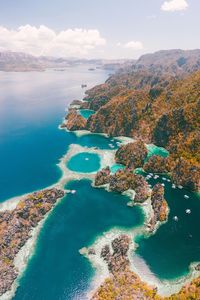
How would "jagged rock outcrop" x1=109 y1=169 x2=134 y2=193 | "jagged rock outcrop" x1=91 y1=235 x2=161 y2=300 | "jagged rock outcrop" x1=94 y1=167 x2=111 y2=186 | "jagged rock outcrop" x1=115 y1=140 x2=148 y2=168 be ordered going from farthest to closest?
1. "jagged rock outcrop" x1=115 y1=140 x2=148 y2=168
2. "jagged rock outcrop" x1=94 y1=167 x2=111 y2=186
3. "jagged rock outcrop" x1=109 y1=169 x2=134 y2=193
4. "jagged rock outcrop" x1=91 y1=235 x2=161 y2=300

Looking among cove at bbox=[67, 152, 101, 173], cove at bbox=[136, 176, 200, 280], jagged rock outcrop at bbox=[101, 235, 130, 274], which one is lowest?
cove at bbox=[67, 152, 101, 173]

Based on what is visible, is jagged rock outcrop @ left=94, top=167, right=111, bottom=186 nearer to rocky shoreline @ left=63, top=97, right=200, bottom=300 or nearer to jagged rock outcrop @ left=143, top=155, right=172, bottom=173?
rocky shoreline @ left=63, top=97, right=200, bottom=300

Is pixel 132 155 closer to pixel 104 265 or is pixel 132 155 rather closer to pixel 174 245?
pixel 174 245

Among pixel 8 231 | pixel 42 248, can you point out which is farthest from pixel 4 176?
pixel 42 248

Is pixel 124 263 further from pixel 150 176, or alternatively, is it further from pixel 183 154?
pixel 183 154

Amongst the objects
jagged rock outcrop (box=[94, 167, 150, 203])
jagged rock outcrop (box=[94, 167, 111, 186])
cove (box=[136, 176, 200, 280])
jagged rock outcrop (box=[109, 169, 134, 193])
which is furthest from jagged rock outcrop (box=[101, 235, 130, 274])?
jagged rock outcrop (box=[94, 167, 111, 186])

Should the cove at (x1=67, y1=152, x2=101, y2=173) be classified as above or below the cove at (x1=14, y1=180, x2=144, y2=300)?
below
